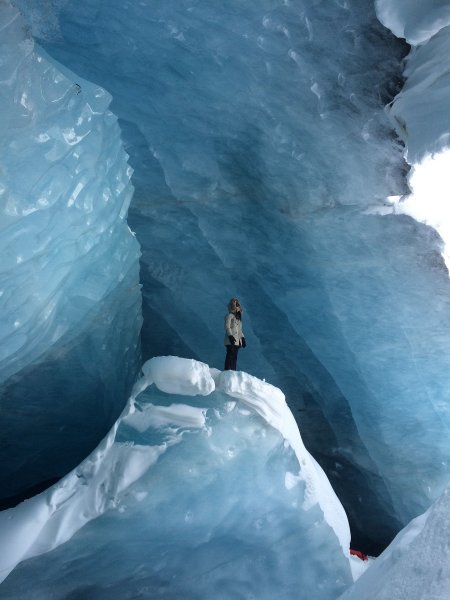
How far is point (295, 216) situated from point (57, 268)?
194 cm

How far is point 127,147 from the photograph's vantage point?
5.04 meters

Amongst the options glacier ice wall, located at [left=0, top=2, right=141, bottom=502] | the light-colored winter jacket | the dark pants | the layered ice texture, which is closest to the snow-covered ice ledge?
the light-colored winter jacket

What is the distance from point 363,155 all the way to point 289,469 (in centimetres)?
235

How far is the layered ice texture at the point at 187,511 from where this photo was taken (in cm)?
368

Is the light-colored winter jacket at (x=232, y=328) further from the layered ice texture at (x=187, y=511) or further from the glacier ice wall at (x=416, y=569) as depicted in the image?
the glacier ice wall at (x=416, y=569)

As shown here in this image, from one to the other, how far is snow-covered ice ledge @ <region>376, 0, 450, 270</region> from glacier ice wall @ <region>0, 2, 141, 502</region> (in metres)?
2.06

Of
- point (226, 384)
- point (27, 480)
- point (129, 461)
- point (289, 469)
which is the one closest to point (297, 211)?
point (226, 384)

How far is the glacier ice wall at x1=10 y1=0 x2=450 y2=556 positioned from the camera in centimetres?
437

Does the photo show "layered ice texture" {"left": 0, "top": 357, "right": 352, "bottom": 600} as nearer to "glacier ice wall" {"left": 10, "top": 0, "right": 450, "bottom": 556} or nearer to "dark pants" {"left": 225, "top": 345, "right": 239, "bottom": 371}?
"dark pants" {"left": 225, "top": 345, "right": 239, "bottom": 371}

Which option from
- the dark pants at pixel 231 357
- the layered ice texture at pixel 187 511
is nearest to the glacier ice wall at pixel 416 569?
the layered ice texture at pixel 187 511

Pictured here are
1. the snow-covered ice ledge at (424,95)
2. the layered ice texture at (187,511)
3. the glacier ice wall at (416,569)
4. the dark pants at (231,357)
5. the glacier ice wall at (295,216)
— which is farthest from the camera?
the dark pants at (231,357)

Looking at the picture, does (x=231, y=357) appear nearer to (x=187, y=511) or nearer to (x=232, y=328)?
(x=232, y=328)

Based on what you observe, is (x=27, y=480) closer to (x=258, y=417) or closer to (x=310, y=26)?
(x=258, y=417)

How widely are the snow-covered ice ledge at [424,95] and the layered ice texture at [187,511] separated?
1895 mm
